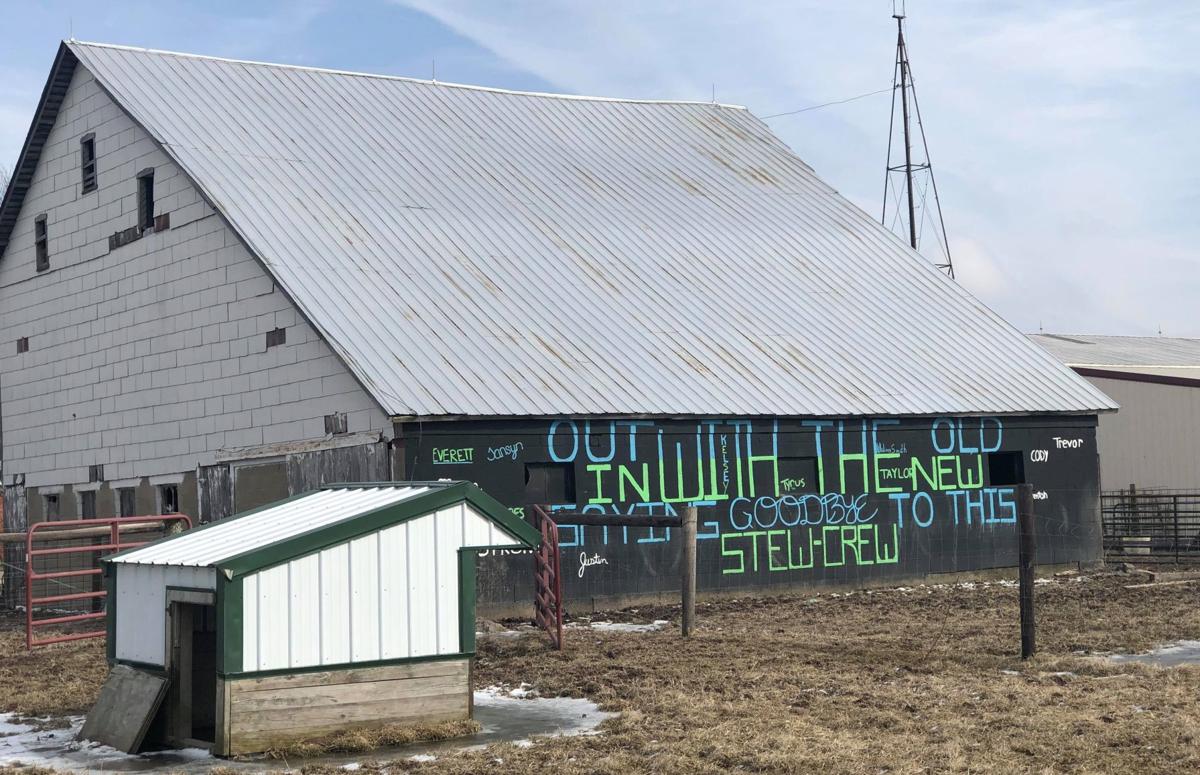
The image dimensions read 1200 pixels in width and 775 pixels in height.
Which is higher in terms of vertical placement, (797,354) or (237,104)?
(237,104)

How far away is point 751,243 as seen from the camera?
28.5 m

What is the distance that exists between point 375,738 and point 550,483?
1036 centimetres

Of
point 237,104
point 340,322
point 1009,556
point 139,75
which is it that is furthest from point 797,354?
point 139,75

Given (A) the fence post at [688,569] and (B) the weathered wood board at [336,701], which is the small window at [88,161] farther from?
(B) the weathered wood board at [336,701]

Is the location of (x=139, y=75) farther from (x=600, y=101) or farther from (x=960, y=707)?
(x=960, y=707)

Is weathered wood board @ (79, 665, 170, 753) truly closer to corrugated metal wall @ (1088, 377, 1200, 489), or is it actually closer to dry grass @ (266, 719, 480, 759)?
dry grass @ (266, 719, 480, 759)

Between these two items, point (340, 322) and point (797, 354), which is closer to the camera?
point (340, 322)

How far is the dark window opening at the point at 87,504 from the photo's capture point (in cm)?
2700

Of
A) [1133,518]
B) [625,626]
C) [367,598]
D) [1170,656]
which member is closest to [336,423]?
[625,626]

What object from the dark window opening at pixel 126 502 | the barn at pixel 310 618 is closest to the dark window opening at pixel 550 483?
the dark window opening at pixel 126 502

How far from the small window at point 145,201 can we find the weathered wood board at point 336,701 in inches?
633

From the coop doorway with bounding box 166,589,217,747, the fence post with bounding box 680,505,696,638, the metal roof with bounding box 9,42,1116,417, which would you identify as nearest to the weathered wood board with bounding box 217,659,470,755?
the coop doorway with bounding box 166,589,217,747

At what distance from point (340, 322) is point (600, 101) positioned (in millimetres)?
14138

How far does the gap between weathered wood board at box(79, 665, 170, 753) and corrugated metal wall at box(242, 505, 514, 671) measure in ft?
3.42
